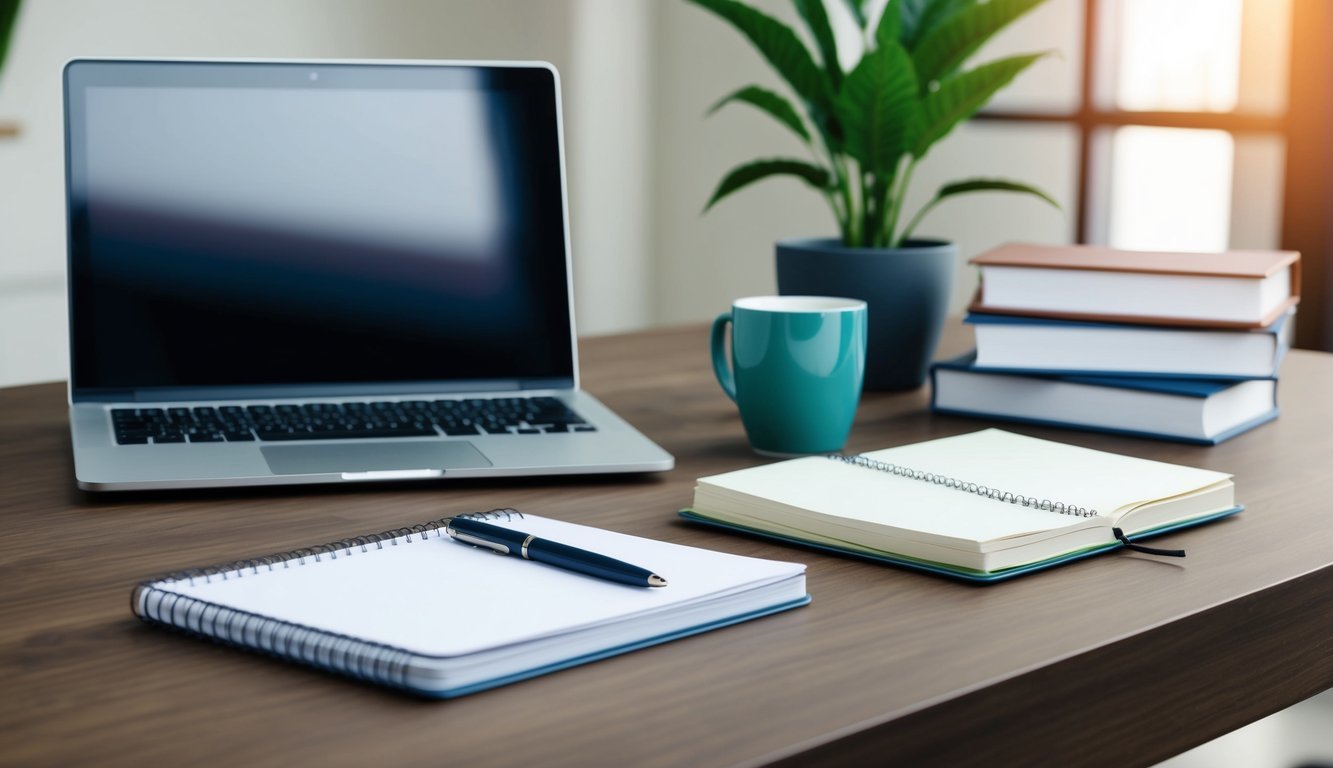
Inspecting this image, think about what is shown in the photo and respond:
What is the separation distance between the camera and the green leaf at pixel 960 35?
1172mm

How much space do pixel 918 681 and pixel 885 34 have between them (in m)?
0.75

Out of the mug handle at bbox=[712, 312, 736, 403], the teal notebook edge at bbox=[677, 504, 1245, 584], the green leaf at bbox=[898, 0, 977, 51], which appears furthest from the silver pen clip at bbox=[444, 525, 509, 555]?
the green leaf at bbox=[898, 0, 977, 51]

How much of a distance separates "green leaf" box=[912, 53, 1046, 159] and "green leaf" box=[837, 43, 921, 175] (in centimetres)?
1

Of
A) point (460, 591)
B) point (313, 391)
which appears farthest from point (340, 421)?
point (460, 591)

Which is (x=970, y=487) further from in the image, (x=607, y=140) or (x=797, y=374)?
(x=607, y=140)

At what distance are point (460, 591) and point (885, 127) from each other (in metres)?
0.70

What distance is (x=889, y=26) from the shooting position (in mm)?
1174

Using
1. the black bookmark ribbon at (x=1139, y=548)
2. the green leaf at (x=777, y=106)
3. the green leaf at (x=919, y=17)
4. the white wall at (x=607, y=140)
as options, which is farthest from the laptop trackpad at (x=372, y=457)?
the white wall at (x=607, y=140)

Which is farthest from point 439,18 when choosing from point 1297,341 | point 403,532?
point 403,532

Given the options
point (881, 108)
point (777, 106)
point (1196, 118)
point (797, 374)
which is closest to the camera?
point (797, 374)

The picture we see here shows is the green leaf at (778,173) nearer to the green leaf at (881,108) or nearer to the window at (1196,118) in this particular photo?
the green leaf at (881,108)

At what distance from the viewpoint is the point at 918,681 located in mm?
548

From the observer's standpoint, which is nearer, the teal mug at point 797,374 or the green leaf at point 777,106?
the teal mug at point 797,374

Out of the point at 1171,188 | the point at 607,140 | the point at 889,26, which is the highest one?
the point at 889,26
